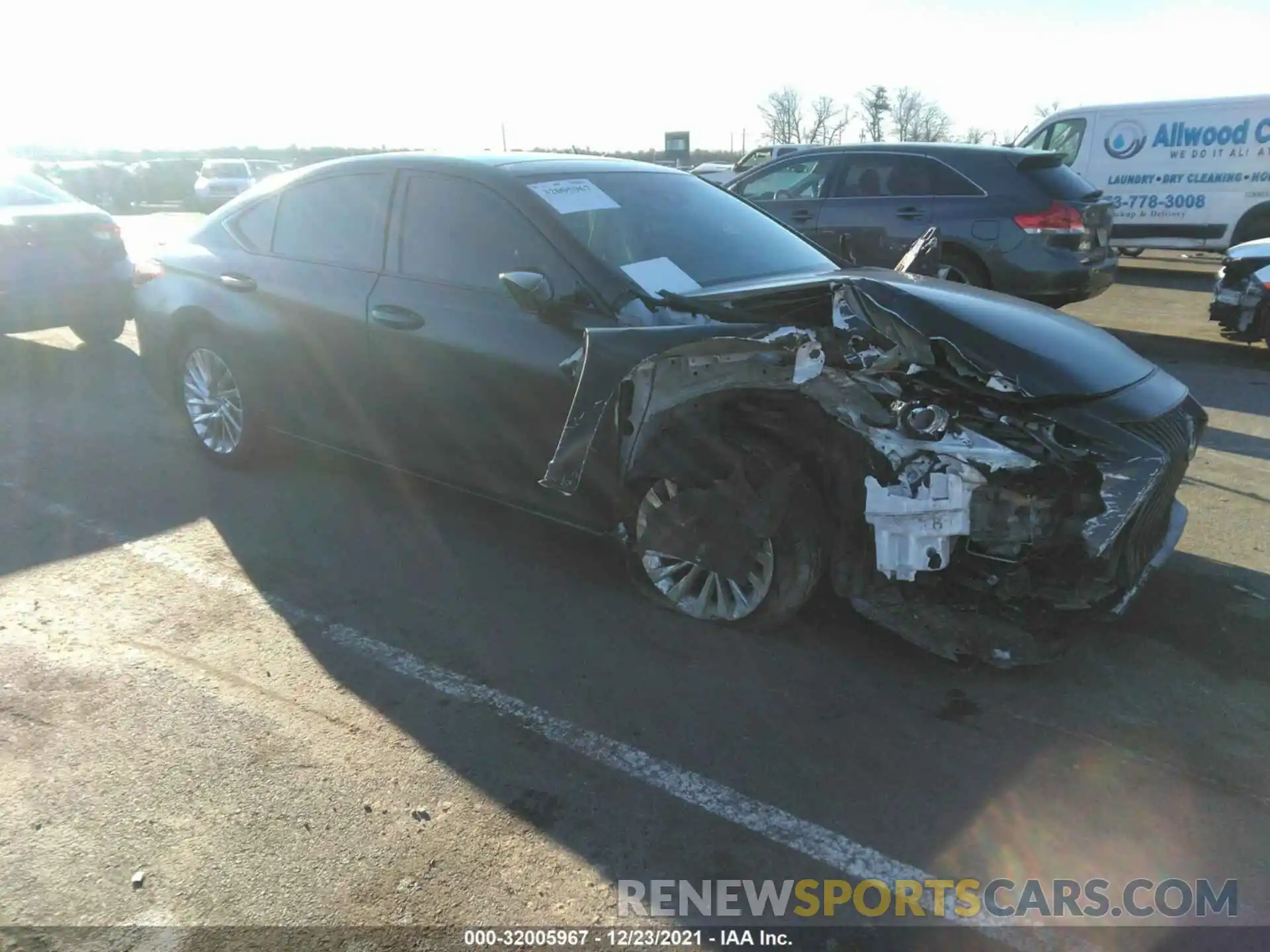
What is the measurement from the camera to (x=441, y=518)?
4844 millimetres

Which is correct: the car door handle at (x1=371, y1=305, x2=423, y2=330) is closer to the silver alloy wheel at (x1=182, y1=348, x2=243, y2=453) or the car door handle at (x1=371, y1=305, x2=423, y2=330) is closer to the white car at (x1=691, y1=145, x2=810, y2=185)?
the silver alloy wheel at (x1=182, y1=348, x2=243, y2=453)

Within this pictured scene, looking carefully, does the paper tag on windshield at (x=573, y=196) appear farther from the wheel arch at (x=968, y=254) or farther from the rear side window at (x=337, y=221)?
the wheel arch at (x=968, y=254)

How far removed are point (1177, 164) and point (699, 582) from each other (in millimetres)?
13534

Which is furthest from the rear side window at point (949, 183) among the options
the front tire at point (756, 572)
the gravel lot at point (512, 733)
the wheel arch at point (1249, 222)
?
the wheel arch at point (1249, 222)

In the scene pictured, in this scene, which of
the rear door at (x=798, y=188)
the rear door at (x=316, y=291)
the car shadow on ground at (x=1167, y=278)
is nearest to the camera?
the rear door at (x=316, y=291)

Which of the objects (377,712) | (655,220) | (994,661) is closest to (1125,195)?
(655,220)

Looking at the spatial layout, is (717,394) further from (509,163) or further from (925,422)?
(509,163)

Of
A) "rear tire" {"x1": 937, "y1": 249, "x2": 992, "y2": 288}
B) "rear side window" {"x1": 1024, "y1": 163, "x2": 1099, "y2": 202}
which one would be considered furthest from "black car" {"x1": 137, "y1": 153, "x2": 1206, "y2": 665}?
"rear side window" {"x1": 1024, "y1": 163, "x2": 1099, "y2": 202}

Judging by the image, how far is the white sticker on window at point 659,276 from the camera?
12.7 ft

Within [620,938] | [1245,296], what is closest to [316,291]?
[620,938]

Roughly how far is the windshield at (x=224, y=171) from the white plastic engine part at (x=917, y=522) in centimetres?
2899

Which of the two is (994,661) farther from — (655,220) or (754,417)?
(655,220)

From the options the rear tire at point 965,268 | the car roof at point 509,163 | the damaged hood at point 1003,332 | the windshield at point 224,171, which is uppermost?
the car roof at point 509,163

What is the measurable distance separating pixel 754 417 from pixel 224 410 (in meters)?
3.42
